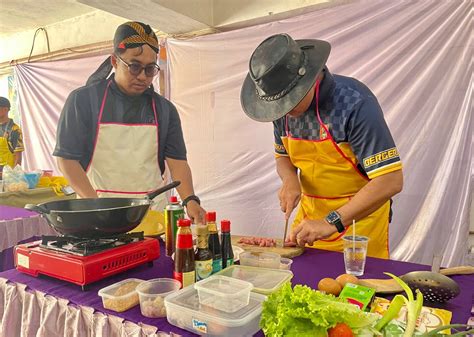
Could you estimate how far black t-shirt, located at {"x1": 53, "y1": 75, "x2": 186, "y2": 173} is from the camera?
7.14ft

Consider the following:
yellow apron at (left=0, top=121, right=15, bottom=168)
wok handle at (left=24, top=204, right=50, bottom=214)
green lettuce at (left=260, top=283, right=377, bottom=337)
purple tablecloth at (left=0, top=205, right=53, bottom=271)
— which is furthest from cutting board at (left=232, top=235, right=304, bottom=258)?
yellow apron at (left=0, top=121, right=15, bottom=168)

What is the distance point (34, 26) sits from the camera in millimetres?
6270

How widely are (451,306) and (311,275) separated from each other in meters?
0.47

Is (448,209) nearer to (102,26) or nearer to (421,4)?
(421,4)

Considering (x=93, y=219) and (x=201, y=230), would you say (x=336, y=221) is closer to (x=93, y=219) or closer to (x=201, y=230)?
(x=201, y=230)

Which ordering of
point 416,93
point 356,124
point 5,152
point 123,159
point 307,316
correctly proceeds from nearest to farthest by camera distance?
point 307,316 < point 356,124 < point 123,159 < point 416,93 < point 5,152

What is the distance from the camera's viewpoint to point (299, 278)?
1.36 meters

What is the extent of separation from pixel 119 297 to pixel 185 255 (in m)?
0.24

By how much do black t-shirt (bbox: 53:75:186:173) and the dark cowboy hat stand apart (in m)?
1.01

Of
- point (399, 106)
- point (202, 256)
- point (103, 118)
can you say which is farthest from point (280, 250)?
point (399, 106)

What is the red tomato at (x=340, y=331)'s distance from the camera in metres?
0.81

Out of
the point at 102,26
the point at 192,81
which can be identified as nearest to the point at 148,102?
the point at 192,81

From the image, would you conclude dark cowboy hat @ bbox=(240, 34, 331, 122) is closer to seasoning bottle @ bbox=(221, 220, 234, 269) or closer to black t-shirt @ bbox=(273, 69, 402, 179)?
black t-shirt @ bbox=(273, 69, 402, 179)

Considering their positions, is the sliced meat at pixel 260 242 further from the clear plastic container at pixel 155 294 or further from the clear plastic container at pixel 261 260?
the clear plastic container at pixel 155 294
